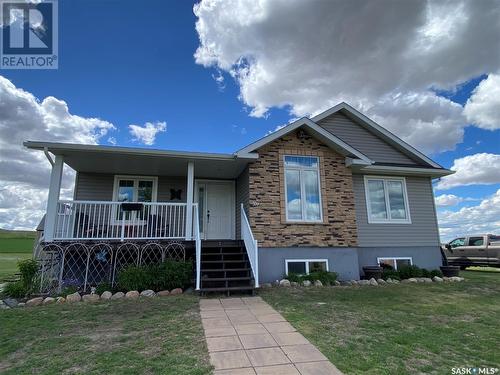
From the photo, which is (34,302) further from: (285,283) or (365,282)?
(365,282)

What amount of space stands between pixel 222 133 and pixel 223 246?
8.35m

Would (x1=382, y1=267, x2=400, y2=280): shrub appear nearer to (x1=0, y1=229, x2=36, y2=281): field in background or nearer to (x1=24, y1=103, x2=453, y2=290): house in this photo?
(x1=24, y1=103, x2=453, y2=290): house

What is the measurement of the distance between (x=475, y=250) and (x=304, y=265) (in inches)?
407

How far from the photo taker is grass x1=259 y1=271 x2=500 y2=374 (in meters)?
3.34

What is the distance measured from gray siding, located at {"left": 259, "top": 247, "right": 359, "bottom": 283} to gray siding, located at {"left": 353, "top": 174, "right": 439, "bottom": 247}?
46.3 inches

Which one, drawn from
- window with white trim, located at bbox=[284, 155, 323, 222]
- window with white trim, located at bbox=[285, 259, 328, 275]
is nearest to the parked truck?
window with white trim, located at bbox=[285, 259, 328, 275]

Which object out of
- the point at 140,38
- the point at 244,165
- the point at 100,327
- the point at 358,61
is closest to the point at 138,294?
the point at 100,327

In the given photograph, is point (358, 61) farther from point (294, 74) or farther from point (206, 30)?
point (206, 30)

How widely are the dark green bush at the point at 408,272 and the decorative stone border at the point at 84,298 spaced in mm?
7262

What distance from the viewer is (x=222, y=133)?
50.0 feet

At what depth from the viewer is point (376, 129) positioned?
1153 centimetres

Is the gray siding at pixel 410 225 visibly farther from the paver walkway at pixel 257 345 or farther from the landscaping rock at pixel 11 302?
the landscaping rock at pixel 11 302

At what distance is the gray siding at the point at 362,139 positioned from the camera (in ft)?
37.6

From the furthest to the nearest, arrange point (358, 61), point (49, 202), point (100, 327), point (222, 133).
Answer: point (222, 133), point (358, 61), point (49, 202), point (100, 327)
